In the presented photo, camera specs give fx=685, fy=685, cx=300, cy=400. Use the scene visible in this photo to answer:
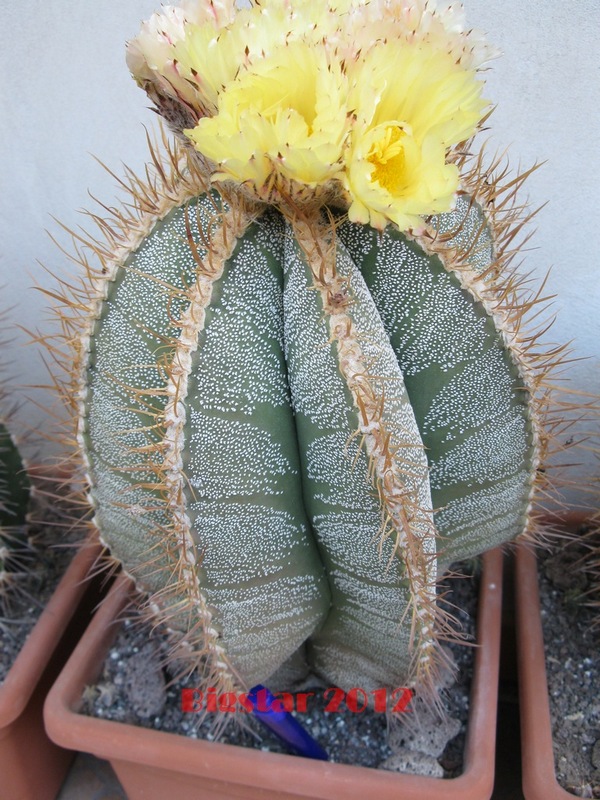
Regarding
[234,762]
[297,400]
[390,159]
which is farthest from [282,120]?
[234,762]

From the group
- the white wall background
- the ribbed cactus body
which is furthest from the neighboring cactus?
the white wall background

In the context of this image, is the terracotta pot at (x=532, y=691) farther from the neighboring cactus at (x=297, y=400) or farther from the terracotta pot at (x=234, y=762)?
the neighboring cactus at (x=297, y=400)

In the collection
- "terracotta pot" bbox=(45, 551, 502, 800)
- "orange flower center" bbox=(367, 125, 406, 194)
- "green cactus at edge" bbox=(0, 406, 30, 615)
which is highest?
"orange flower center" bbox=(367, 125, 406, 194)

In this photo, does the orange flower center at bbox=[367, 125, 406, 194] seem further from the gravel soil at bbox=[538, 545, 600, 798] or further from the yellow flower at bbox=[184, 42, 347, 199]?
the gravel soil at bbox=[538, 545, 600, 798]

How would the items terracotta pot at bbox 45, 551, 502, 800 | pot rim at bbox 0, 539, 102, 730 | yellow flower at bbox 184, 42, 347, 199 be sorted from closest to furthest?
yellow flower at bbox 184, 42, 347, 199 < terracotta pot at bbox 45, 551, 502, 800 < pot rim at bbox 0, 539, 102, 730

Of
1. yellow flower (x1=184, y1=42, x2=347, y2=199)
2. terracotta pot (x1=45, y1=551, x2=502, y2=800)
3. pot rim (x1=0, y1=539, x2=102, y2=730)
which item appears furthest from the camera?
pot rim (x1=0, y1=539, x2=102, y2=730)

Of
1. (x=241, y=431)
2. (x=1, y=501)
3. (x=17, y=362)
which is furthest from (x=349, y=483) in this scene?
(x=17, y=362)
